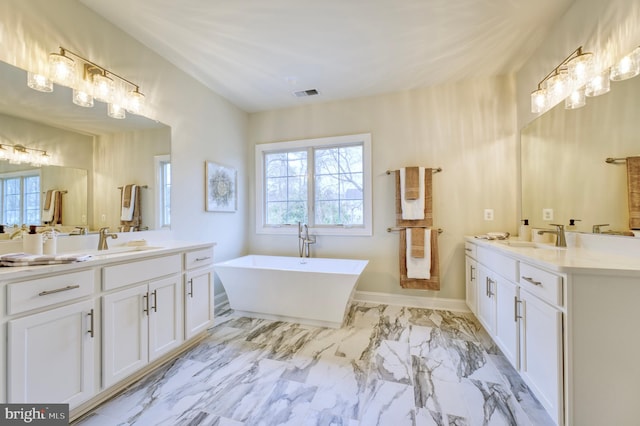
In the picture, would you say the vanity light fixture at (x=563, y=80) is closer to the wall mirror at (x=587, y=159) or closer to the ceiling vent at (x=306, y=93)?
the wall mirror at (x=587, y=159)

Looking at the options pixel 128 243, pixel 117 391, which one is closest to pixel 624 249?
pixel 117 391

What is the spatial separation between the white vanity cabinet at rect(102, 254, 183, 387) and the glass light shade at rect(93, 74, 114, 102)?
133 cm

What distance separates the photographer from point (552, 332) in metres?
1.27

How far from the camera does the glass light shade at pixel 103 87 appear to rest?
75.2 inches

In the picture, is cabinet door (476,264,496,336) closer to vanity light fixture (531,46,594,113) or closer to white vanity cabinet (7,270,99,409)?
vanity light fixture (531,46,594,113)

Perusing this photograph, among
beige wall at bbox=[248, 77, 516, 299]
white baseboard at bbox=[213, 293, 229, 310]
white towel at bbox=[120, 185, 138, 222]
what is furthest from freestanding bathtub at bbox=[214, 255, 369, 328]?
white towel at bbox=[120, 185, 138, 222]

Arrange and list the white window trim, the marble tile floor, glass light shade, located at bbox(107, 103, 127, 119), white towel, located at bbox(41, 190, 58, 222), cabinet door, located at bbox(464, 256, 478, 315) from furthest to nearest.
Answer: the white window trim, cabinet door, located at bbox(464, 256, 478, 315), glass light shade, located at bbox(107, 103, 127, 119), white towel, located at bbox(41, 190, 58, 222), the marble tile floor

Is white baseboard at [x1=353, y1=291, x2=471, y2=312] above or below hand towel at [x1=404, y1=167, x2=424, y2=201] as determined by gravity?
below

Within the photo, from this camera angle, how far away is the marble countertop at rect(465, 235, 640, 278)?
3.81 feet

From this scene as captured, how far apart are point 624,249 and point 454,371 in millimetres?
1280

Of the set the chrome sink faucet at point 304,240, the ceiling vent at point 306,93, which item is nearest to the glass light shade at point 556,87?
the ceiling vent at point 306,93

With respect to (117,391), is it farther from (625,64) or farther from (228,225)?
(625,64)

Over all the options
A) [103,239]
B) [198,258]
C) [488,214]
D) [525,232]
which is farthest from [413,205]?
[103,239]

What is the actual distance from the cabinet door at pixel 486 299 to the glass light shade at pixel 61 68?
3442 millimetres
